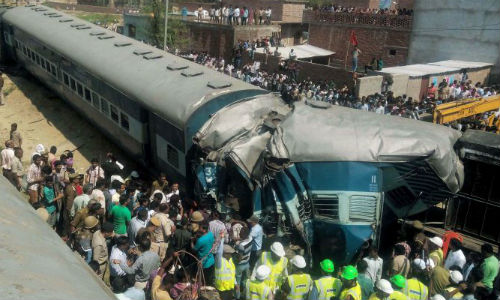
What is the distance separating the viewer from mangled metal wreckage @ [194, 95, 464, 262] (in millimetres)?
6883

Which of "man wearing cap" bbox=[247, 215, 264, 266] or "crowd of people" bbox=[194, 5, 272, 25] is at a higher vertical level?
"crowd of people" bbox=[194, 5, 272, 25]

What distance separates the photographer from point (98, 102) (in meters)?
12.5

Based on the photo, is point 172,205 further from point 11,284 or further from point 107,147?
point 107,147

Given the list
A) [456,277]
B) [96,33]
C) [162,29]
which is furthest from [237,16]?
[456,277]

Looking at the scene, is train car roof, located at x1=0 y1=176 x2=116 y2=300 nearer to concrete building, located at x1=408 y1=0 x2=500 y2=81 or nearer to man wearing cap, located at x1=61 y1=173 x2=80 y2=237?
man wearing cap, located at x1=61 y1=173 x2=80 y2=237

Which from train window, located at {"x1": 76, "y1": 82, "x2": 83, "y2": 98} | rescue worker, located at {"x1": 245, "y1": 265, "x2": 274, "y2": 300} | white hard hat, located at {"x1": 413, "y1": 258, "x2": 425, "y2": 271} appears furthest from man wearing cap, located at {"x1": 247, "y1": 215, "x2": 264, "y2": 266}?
train window, located at {"x1": 76, "y1": 82, "x2": 83, "y2": 98}

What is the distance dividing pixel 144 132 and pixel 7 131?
8.01m

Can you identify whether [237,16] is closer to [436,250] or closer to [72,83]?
[72,83]

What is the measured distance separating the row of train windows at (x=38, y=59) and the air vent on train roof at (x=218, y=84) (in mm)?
8376

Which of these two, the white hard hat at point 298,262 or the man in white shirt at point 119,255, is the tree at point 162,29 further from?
the white hard hat at point 298,262

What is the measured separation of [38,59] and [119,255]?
531 inches

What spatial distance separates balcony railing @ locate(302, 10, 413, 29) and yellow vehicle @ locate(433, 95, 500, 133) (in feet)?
42.5

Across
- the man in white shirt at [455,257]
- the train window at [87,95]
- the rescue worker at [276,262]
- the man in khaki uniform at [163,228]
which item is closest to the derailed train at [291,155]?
the man in white shirt at [455,257]

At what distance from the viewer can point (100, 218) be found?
7809 mm
